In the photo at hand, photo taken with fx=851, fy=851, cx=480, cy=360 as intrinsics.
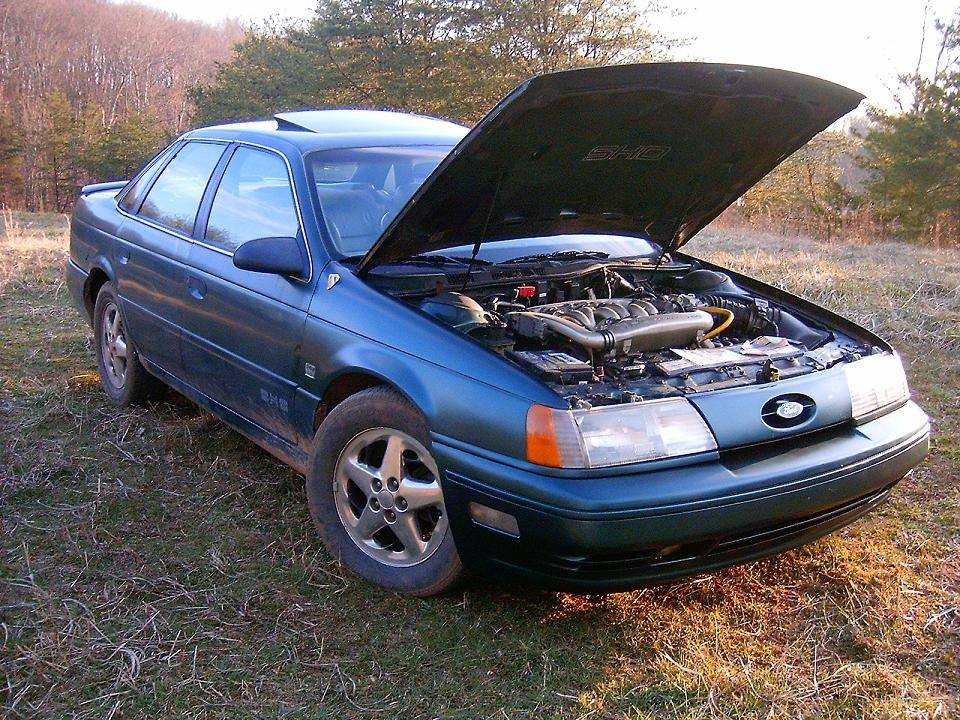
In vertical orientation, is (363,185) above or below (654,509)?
above

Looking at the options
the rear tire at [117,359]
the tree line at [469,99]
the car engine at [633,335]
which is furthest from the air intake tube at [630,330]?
the tree line at [469,99]

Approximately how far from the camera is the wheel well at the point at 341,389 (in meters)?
2.91

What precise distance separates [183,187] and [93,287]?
3.77 feet

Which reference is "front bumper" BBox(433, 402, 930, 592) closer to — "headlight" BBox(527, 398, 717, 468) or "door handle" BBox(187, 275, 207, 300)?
"headlight" BBox(527, 398, 717, 468)

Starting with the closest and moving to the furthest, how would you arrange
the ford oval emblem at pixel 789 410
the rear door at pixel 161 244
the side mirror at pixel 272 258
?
the ford oval emblem at pixel 789 410 → the side mirror at pixel 272 258 → the rear door at pixel 161 244

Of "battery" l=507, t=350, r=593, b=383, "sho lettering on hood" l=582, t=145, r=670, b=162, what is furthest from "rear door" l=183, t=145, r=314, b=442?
"sho lettering on hood" l=582, t=145, r=670, b=162

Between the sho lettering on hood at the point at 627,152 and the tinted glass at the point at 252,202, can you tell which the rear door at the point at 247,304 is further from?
the sho lettering on hood at the point at 627,152

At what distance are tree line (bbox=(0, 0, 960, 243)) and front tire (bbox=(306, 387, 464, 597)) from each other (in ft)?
52.3

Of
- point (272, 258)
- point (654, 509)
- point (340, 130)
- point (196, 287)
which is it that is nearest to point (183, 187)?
point (196, 287)

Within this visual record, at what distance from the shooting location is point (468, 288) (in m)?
3.16

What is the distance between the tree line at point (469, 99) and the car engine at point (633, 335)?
14730 mm

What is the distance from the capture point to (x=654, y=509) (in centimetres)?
228

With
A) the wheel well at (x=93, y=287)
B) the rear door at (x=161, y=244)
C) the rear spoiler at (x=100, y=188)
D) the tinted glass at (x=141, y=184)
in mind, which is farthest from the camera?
the rear spoiler at (x=100, y=188)

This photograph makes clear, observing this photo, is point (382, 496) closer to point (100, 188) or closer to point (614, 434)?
point (614, 434)
